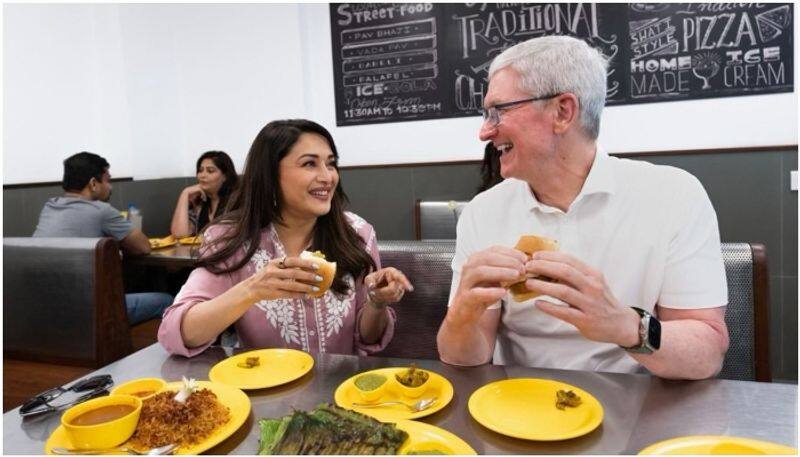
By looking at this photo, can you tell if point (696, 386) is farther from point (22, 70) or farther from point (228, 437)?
point (22, 70)

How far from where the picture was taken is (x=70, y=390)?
4.00 feet

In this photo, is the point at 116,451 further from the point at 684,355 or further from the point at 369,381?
the point at 684,355

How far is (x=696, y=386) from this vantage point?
114 cm

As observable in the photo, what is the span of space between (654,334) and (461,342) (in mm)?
428

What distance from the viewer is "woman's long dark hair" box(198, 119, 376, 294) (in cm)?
184

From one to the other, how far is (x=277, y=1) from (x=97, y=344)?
3503mm

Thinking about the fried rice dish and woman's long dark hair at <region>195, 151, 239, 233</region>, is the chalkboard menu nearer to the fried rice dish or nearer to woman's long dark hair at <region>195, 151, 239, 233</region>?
woman's long dark hair at <region>195, 151, 239, 233</region>

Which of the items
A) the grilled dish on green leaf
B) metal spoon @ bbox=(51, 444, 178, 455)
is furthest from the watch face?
metal spoon @ bbox=(51, 444, 178, 455)

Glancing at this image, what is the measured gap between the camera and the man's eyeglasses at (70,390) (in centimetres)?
114

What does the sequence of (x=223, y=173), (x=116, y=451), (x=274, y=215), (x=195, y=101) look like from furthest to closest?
(x=195, y=101)
(x=223, y=173)
(x=274, y=215)
(x=116, y=451)

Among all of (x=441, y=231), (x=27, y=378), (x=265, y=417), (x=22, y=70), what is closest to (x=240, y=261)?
(x=265, y=417)

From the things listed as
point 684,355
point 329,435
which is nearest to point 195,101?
point 329,435

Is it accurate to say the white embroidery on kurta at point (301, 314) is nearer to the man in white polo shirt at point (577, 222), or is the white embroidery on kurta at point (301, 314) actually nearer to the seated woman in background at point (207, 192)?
the man in white polo shirt at point (577, 222)

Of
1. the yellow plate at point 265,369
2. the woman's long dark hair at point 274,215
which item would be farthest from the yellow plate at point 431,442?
the woman's long dark hair at point 274,215
